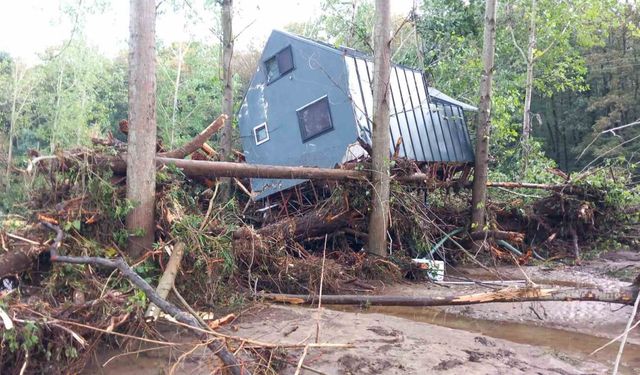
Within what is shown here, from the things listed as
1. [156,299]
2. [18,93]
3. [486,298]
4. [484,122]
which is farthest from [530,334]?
[18,93]

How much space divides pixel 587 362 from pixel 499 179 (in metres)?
10.2

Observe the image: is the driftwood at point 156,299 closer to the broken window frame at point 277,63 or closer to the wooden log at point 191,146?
the wooden log at point 191,146

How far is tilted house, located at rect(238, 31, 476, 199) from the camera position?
9.70 meters

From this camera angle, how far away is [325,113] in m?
10.0

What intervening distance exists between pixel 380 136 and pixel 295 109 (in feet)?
10.2

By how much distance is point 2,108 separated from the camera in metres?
26.8

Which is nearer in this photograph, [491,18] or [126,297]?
[126,297]

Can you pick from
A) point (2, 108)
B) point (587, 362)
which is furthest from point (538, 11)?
point (2, 108)

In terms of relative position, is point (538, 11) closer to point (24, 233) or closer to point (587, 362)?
point (587, 362)

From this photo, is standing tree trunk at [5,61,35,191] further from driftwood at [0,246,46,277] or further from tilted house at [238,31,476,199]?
driftwood at [0,246,46,277]

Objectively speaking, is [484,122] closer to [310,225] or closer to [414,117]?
[414,117]

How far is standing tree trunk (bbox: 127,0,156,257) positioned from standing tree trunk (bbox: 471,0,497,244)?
6406 mm

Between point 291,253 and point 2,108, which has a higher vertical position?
point 2,108

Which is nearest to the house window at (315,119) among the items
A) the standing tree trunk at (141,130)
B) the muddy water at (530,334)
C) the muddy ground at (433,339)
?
the muddy ground at (433,339)
